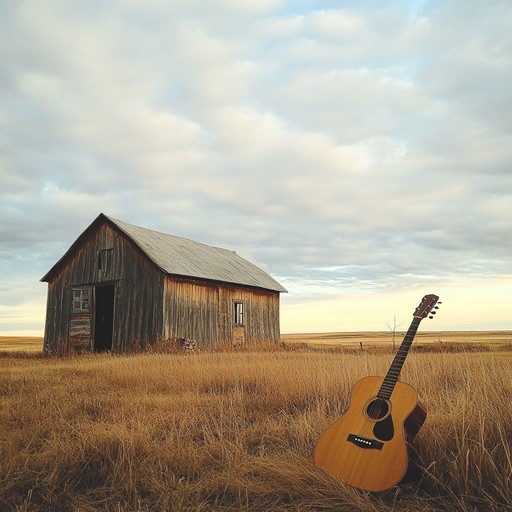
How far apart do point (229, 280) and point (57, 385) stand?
12446 millimetres

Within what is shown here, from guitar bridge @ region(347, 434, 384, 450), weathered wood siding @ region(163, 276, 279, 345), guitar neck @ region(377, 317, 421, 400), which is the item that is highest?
weathered wood siding @ region(163, 276, 279, 345)

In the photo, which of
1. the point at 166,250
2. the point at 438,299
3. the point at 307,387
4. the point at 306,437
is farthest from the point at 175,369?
the point at 166,250

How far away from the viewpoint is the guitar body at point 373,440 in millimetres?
3113

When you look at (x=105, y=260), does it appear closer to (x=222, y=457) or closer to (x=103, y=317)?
(x=103, y=317)

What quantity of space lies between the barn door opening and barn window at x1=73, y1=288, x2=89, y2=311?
0.59 metres

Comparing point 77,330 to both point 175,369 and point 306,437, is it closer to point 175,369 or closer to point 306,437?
point 175,369

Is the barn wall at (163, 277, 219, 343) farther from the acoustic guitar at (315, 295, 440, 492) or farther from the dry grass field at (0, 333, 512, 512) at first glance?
the acoustic guitar at (315, 295, 440, 492)

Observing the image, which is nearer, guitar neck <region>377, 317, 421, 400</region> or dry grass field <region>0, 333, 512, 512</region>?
dry grass field <region>0, 333, 512, 512</region>

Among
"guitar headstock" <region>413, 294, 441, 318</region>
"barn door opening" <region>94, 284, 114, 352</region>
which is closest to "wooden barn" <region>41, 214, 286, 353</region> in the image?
"barn door opening" <region>94, 284, 114, 352</region>

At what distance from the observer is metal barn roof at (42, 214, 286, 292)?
18016 mm

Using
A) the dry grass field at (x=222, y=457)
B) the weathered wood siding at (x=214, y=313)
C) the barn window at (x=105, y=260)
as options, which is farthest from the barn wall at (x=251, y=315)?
the dry grass field at (x=222, y=457)

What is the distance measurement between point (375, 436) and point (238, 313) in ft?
60.5

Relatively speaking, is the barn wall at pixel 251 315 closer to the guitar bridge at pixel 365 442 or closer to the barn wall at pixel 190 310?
the barn wall at pixel 190 310

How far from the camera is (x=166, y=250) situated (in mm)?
19641
